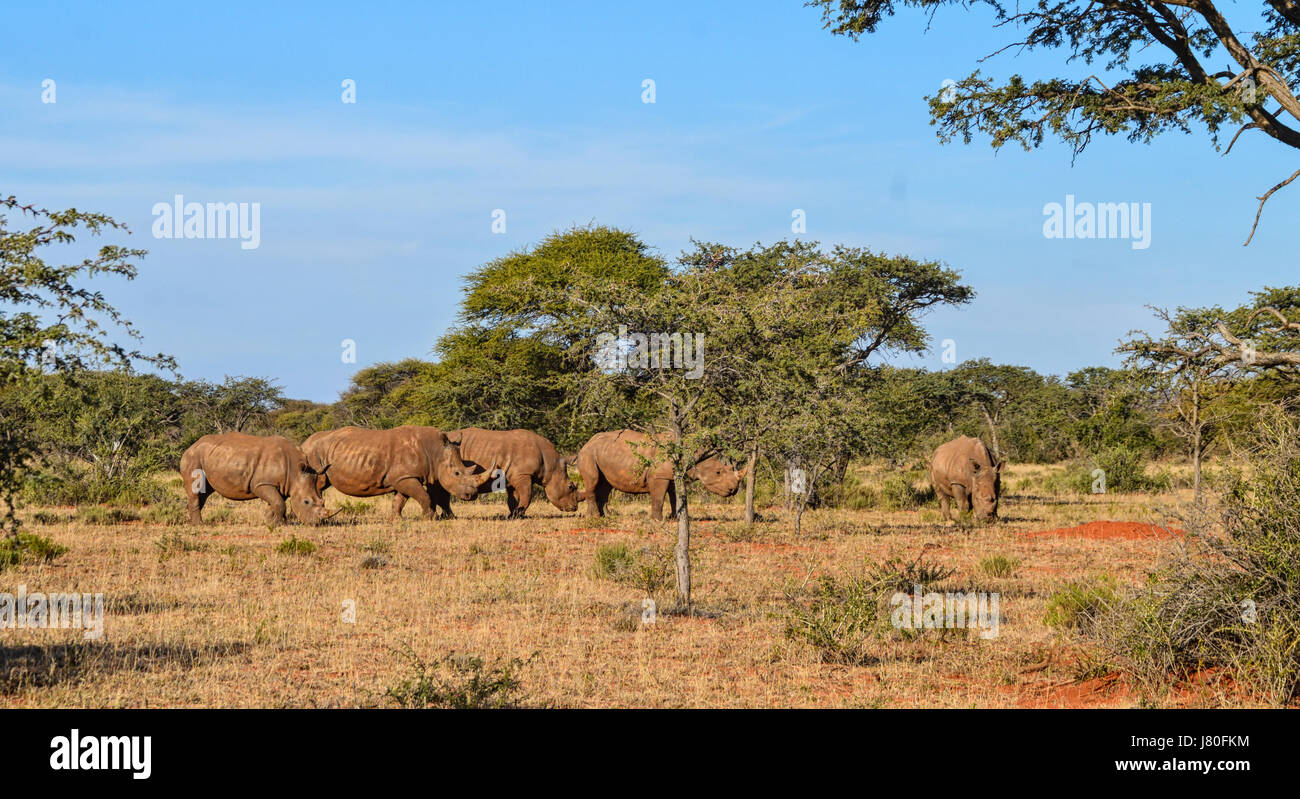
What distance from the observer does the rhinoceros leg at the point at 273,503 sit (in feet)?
72.2

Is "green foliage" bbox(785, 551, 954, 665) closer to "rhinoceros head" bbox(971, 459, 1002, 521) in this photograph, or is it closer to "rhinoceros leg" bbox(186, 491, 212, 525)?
"rhinoceros head" bbox(971, 459, 1002, 521)

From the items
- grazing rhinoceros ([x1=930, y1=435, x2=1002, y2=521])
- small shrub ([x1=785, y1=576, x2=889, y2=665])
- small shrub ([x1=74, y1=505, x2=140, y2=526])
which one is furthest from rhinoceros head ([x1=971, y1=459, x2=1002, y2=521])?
small shrub ([x1=74, y1=505, x2=140, y2=526])

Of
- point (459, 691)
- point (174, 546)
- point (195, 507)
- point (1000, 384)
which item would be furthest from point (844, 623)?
point (1000, 384)

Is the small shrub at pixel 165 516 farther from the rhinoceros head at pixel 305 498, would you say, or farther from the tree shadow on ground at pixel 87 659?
the tree shadow on ground at pixel 87 659

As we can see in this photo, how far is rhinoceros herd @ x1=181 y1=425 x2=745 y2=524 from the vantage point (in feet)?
73.0

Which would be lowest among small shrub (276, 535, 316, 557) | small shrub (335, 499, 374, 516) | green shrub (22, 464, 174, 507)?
small shrub (335, 499, 374, 516)

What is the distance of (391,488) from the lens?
24391 mm

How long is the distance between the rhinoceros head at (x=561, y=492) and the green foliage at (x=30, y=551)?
1148cm

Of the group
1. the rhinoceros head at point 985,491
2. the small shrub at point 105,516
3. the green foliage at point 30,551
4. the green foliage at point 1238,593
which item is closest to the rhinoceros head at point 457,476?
the small shrub at point 105,516

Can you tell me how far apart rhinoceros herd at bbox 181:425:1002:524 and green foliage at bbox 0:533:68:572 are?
18.1 feet

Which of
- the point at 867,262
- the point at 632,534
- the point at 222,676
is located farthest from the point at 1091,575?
the point at 867,262

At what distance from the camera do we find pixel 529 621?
1230 cm

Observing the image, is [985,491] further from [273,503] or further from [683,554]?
[273,503]

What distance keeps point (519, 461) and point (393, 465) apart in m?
3.03
